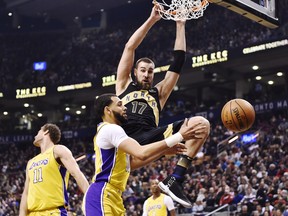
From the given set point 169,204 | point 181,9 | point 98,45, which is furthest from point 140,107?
point 98,45

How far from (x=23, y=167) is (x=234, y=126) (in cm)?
2549

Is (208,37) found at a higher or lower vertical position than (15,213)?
higher

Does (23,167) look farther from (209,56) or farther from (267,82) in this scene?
(267,82)

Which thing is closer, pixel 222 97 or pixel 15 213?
pixel 15 213

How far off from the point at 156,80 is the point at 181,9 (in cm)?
2391

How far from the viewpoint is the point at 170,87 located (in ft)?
26.9

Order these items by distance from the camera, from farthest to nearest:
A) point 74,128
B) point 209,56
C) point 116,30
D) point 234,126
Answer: point 116,30, point 74,128, point 209,56, point 234,126

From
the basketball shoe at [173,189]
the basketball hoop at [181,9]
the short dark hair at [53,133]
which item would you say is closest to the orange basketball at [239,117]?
the basketball shoe at [173,189]

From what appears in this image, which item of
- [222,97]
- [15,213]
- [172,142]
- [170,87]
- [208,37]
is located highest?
[208,37]

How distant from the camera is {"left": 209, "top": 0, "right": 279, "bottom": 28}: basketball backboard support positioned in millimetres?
9047

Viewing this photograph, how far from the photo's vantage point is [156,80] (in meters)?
Result: 32.5

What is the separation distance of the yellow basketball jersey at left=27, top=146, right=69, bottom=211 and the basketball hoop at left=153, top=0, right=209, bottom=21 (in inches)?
97.1

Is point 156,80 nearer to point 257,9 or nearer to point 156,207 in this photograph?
point 156,207

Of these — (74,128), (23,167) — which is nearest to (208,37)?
(74,128)
